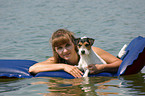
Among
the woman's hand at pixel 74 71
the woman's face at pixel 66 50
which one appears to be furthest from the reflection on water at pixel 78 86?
the woman's face at pixel 66 50

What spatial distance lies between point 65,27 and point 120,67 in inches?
442

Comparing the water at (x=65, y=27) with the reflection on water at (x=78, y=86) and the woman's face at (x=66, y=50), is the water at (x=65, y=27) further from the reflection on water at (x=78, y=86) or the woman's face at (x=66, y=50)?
the woman's face at (x=66, y=50)

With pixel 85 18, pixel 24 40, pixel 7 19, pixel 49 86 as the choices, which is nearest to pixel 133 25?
pixel 85 18

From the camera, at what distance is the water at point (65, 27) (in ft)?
18.4

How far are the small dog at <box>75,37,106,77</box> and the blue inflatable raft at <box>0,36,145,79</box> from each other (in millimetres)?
274

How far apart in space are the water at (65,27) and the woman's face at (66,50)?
20.9 inches

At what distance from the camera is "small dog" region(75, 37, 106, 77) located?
5730mm

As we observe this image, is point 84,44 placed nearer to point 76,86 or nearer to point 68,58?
point 68,58

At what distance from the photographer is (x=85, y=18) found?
2083 cm

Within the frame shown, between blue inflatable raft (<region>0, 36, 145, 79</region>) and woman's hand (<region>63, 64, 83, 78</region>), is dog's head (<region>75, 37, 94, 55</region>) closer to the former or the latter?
woman's hand (<region>63, 64, 83, 78</region>)

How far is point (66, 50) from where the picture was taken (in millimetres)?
6148

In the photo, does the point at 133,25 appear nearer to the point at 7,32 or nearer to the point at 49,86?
the point at 7,32

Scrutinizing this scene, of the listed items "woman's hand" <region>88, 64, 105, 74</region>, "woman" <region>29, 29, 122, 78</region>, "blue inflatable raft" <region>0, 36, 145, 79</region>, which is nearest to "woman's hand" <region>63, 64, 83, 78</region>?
"woman" <region>29, 29, 122, 78</region>

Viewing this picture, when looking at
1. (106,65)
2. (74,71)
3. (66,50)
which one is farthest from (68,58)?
(106,65)
